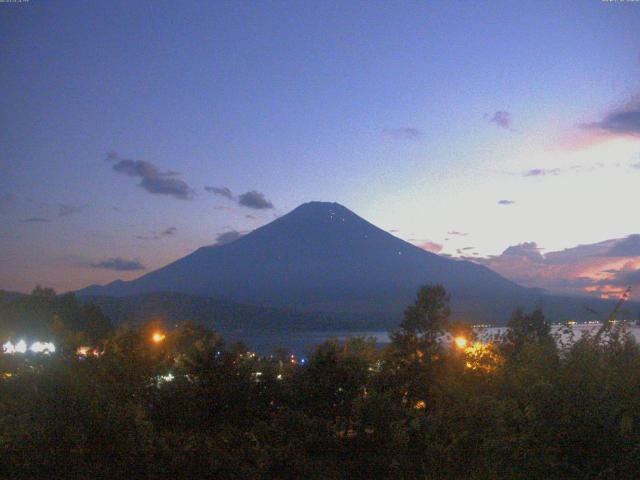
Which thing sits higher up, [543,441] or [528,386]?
[528,386]

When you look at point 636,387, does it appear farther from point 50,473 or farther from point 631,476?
point 50,473

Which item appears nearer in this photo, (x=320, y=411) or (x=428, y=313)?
(x=320, y=411)

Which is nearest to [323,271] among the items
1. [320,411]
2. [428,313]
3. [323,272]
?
[323,272]

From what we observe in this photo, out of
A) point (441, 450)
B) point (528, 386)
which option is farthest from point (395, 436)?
point (528, 386)

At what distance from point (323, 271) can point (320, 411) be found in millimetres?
130071

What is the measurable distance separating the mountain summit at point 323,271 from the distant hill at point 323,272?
0.19 meters

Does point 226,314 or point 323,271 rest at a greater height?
point 323,271

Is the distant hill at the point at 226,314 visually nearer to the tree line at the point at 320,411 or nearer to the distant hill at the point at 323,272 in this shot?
the distant hill at the point at 323,272

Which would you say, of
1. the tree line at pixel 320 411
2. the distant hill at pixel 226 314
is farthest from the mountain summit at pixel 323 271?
the tree line at pixel 320 411

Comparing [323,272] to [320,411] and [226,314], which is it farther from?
[320,411]

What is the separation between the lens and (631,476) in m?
4.44

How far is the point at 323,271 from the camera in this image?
451 feet

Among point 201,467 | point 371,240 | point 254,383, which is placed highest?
point 371,240

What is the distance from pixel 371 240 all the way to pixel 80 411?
133 m
